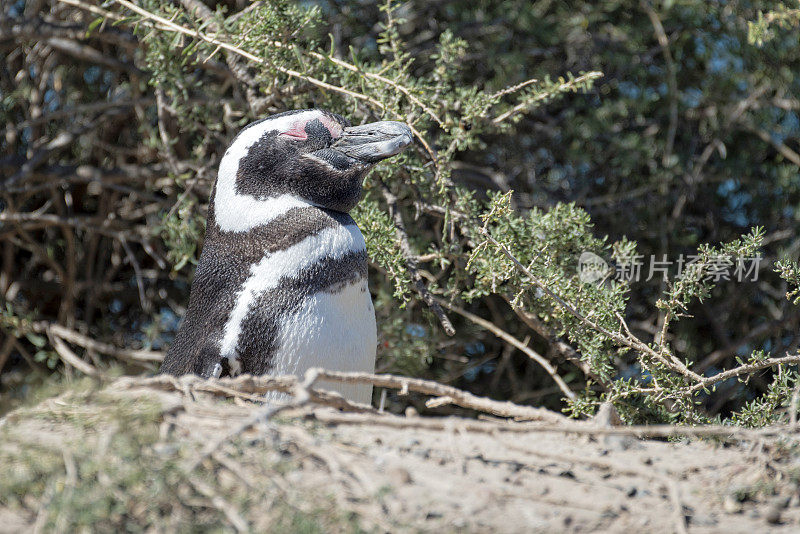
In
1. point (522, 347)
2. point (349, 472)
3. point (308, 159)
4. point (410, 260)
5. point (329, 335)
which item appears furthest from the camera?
Answer: point (522, 347)

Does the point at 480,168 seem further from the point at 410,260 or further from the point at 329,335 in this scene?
the point at 329,335

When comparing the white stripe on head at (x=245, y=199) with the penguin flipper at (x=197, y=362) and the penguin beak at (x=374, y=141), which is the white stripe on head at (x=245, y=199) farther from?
the penguin flipper at (x=197, y=362)

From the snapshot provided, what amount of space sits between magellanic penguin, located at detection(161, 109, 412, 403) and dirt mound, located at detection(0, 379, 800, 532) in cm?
32

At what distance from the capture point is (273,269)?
1.85 meters

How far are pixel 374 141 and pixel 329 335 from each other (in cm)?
41

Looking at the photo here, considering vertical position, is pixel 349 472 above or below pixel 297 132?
below

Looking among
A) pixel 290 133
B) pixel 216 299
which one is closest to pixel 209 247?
pixel 216 299

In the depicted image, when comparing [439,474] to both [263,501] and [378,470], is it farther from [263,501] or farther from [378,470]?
[263,501]

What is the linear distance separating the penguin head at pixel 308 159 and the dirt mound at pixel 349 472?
1.89 ft

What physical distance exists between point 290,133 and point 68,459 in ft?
3.27

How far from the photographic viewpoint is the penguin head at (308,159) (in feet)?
6.34

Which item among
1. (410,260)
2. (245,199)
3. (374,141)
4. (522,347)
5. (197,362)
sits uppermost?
(374,141)

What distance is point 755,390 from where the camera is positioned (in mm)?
2986

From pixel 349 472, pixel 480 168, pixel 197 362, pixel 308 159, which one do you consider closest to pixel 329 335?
pixel 197 362
